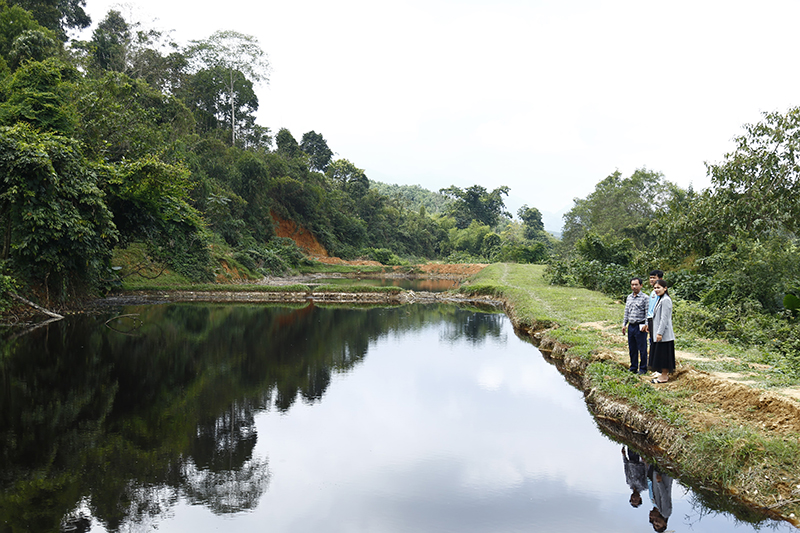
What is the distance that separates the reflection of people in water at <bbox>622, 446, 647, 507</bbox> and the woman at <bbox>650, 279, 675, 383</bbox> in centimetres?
155

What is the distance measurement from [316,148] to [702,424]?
56.4 meters

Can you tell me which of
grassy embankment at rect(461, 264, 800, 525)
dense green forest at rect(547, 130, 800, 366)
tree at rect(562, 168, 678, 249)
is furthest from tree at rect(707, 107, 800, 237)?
tree at rect(562, 168, 678, 249)

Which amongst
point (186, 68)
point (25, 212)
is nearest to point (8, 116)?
point (25, 212)

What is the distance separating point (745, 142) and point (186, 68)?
38081mm

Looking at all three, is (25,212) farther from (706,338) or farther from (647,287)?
(647,287)

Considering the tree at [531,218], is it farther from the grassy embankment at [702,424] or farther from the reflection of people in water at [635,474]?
the reflection of people in water at [635,474]

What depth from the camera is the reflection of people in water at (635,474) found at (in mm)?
5352

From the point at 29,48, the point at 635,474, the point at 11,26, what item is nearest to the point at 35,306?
the point at 29,48

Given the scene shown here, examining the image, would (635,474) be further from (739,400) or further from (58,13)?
(58,13)

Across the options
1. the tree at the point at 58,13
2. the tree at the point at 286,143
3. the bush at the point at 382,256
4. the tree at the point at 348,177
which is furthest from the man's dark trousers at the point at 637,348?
the tree at the point at 348,177

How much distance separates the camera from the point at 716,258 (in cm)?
1365

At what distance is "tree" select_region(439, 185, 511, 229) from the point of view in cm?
7138

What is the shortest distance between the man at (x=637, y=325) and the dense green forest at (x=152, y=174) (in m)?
13.7

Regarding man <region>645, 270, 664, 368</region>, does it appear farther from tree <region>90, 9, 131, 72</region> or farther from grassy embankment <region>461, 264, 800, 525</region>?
tree <region>90, 9, 131, 72</region>
